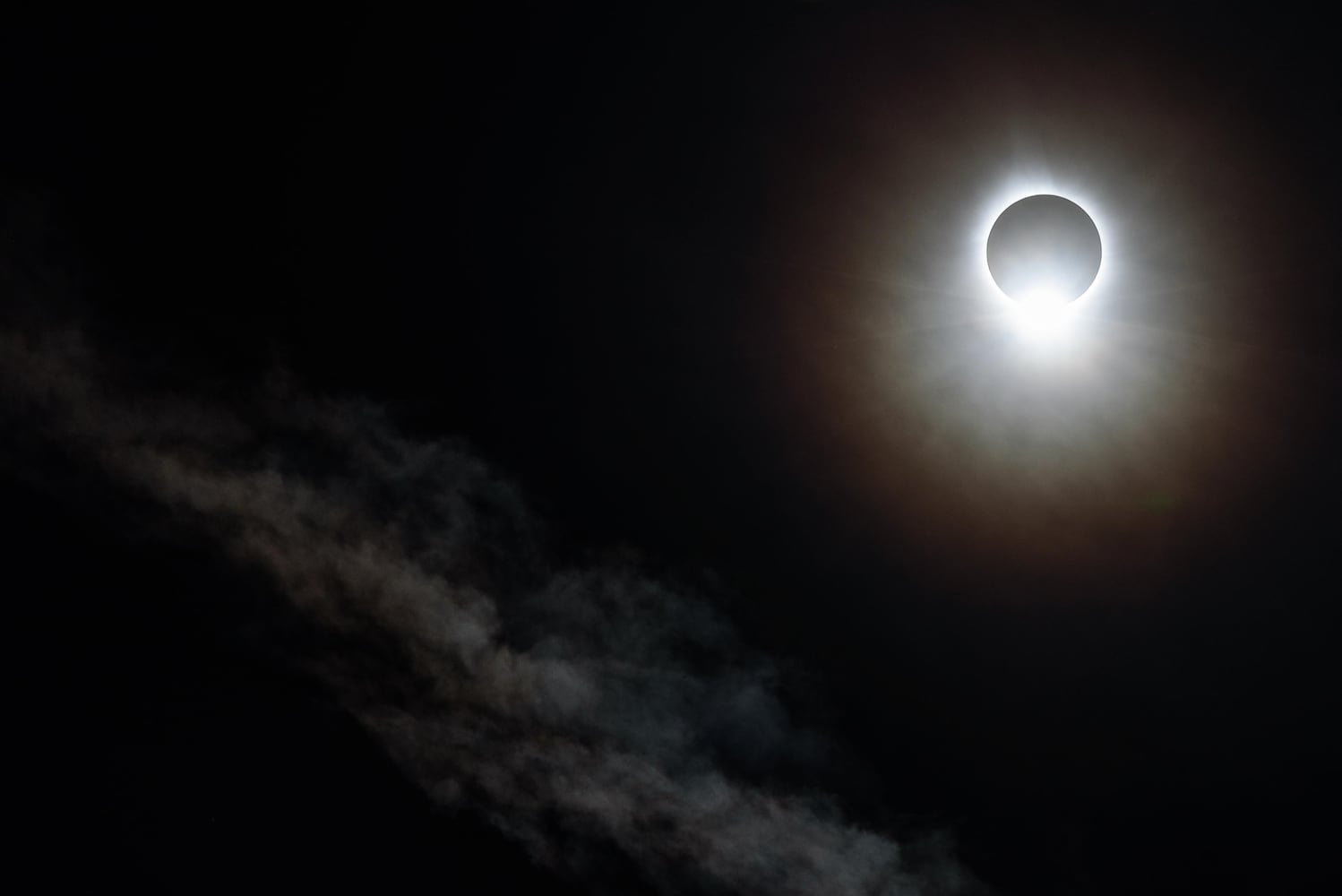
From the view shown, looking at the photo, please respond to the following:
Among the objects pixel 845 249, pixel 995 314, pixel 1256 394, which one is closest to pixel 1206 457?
pixel 1256 394

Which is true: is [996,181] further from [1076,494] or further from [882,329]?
[1076,494]

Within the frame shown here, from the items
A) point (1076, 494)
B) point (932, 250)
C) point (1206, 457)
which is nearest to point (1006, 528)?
point (1076, 494)

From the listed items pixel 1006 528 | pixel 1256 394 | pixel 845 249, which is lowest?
pixel 1006 528

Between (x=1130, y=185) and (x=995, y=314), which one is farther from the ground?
(x=1130, y=185)

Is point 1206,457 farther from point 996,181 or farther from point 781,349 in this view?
point 781,349

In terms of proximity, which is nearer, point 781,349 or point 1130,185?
point 1130,185

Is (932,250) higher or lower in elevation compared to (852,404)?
higher
